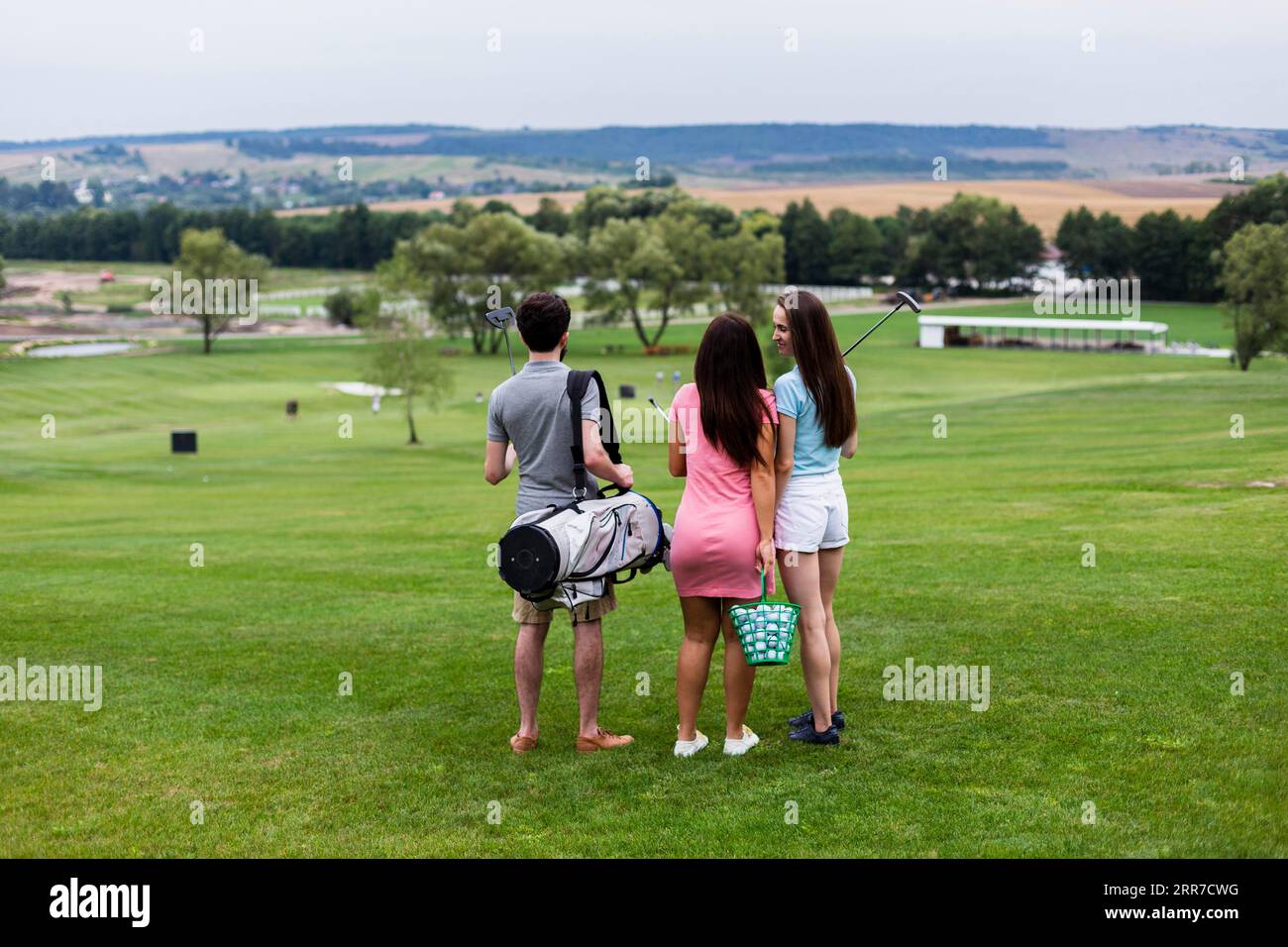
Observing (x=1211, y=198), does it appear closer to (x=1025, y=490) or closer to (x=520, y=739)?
(x=1025, y=490)

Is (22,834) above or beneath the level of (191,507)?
above

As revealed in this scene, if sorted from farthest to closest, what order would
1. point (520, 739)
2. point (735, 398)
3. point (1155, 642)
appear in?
1. point (1155, 642)
2. point (520, 739)
3. point (735, 398)

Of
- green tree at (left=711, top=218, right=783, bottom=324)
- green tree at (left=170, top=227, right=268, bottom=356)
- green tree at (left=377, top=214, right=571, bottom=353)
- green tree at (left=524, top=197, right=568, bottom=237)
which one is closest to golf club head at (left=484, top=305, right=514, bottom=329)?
green tree at (left=377, top=214, right=571, bottom=353)

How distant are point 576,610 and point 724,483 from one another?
4.05ft

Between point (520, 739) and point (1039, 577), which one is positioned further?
point (1039, 577)

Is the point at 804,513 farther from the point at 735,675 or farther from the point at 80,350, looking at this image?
the point at 80,350

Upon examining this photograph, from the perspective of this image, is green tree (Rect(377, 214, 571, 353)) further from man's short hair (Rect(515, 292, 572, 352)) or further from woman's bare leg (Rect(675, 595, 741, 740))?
woman's bare leg (Rect(675, 595, 741, 740))

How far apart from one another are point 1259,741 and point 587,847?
13.6 feet

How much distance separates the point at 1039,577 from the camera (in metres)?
12.9

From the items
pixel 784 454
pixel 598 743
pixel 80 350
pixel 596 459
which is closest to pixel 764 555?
pixel 784 454

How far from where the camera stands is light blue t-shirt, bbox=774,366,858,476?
25.4 ft

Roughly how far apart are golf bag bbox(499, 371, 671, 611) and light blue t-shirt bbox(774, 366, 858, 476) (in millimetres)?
972
